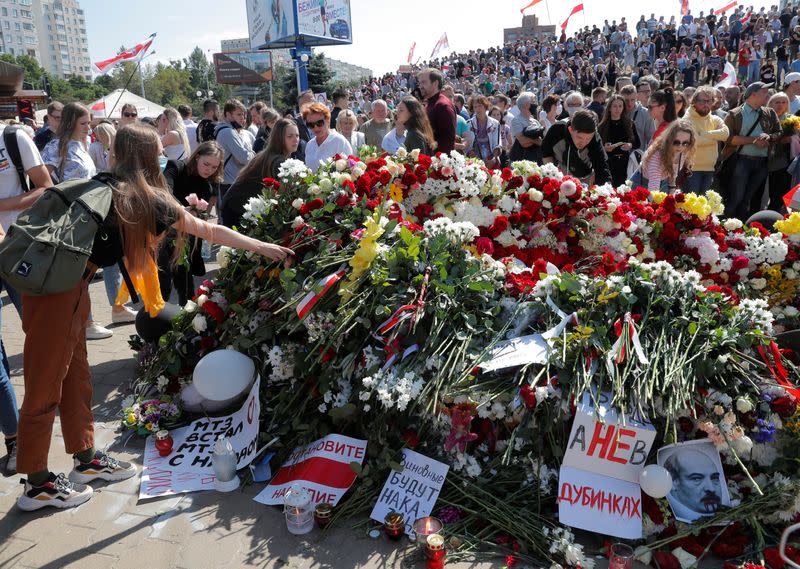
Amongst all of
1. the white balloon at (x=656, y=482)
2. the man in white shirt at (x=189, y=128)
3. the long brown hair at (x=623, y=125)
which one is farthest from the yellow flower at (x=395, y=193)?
the man in white shirt at (x=189, y=128)

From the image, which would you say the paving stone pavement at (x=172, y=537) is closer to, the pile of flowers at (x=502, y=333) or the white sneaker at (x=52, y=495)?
the white sneaker at (x=52, y=495)

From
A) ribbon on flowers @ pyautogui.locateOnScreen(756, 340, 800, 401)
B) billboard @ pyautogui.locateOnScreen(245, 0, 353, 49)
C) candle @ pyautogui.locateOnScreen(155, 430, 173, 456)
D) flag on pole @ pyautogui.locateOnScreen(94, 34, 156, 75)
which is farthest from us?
billboard @ pyautogui.locateOnScreen(245, 0, 353, 49)

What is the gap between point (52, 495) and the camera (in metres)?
2.90

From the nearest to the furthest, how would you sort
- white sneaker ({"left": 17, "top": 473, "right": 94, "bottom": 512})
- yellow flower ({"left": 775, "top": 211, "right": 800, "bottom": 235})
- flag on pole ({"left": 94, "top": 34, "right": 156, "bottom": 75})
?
white sneaker ({"left": 17, "top": 473, "right": 94, "bottom": 512}) < yellow flower ({"left": 775, "top": 211, "right": 800, "bottom": 235}) < flag on pole ({"left": 94, "top": 34, "right": 156, "bottom": 75})

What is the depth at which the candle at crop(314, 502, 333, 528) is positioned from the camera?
2748 millimetres

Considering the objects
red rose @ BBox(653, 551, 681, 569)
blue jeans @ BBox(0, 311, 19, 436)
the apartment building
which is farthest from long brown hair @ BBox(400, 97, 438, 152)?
the apartment building

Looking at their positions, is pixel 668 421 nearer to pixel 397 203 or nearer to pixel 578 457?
pixel 578 457

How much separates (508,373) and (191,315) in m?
2.19

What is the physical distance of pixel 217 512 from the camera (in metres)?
2.91

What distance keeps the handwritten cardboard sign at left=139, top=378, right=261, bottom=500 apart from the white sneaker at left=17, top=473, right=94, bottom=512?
31 cm

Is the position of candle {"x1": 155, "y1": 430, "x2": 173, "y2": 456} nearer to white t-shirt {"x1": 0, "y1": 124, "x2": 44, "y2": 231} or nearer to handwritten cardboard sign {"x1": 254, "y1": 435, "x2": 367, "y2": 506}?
handwritten cardboard sign {"x1": 254, "y1": 435, "x2": 367, "y2": 506}

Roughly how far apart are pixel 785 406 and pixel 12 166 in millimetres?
4329

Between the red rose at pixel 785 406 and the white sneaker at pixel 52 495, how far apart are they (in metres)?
3.27

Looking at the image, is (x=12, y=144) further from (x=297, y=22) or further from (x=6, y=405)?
(x=297, y=22)
